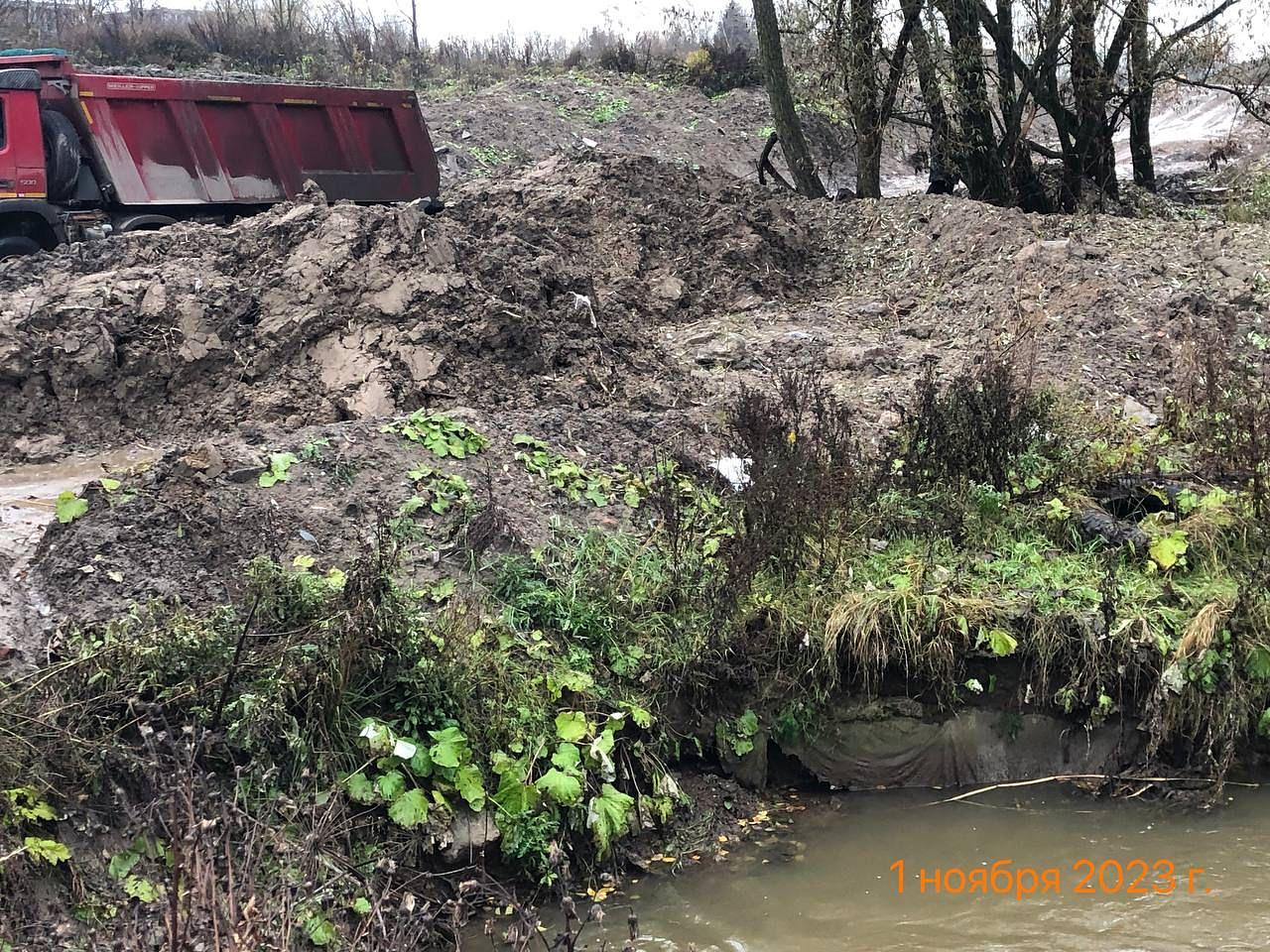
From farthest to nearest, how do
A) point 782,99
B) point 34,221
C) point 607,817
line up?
point 782,99, point 34,221, point 607,817

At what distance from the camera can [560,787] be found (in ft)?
15.5

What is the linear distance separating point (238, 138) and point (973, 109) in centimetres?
786

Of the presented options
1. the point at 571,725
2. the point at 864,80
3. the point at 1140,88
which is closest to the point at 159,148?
the point at 864,80

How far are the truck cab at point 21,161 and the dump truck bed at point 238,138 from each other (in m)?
0.39

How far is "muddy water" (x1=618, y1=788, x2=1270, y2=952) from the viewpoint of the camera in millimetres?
4367

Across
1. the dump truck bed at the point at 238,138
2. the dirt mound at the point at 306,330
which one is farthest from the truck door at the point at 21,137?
the dirt mound at the point at 306,330

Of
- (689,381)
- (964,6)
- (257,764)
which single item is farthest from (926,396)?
(964,6)

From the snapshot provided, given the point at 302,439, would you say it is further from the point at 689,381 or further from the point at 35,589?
the point at 689,381

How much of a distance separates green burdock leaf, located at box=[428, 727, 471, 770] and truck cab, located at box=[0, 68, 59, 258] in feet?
29.0

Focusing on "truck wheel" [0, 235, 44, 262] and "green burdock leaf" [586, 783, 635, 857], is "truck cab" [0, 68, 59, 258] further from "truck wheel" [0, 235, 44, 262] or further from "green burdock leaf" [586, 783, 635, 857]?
"green burdock leaf" [586, 783, 635, 857]

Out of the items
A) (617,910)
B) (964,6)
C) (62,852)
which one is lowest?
(617,910)

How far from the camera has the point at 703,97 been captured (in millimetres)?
25562

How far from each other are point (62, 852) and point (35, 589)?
1.40 metres
